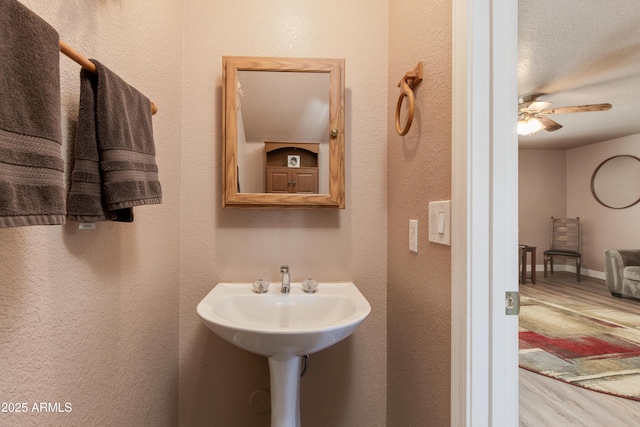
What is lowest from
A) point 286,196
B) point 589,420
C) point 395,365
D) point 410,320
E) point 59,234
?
point 589,420

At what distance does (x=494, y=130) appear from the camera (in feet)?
2.31

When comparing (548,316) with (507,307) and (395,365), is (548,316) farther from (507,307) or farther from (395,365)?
(507,307)

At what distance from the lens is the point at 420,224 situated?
0.98 metres

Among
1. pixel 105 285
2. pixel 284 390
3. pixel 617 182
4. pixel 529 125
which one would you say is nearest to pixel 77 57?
pixel 105 285

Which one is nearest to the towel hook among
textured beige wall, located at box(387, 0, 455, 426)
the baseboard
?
textured beige wall, located at box(387, 0, 455, 426)

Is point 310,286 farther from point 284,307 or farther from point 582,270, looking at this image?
point 582,270

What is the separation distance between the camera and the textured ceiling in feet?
5.85

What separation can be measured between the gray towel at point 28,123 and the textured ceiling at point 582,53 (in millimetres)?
2320

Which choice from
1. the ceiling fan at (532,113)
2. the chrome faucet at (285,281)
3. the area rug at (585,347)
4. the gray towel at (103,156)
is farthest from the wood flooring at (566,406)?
the ceiling fan at (532,113)

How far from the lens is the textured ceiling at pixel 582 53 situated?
5.85 feet

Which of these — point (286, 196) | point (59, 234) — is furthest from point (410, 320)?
point (59, 234)

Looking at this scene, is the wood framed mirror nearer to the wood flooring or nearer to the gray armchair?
the wood flooring

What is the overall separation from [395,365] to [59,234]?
125cm

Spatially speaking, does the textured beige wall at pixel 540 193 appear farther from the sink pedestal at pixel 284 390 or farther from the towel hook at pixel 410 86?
the sink pedestal at pixel 284 390
